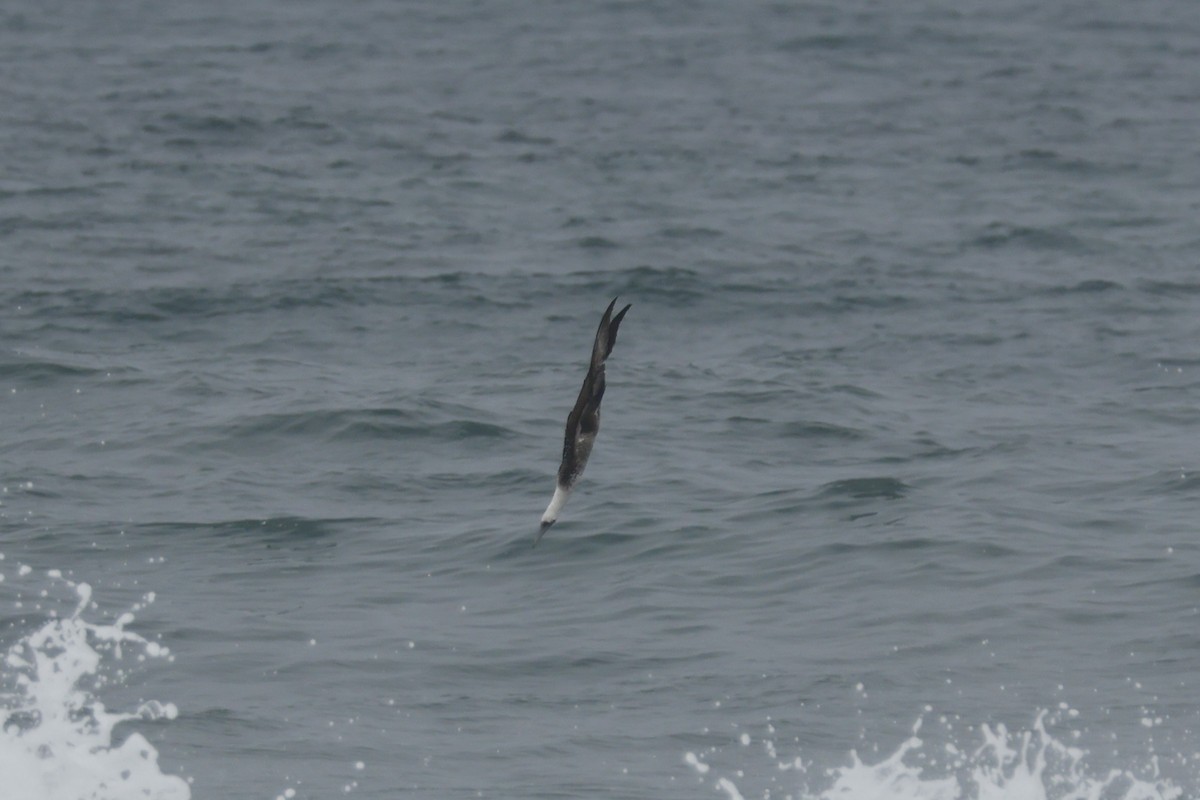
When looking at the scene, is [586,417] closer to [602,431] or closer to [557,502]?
[557,502]

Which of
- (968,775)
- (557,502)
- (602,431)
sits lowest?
(602,431)

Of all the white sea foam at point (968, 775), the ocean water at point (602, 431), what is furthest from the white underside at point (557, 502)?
the white sea foam at point (968, 775)

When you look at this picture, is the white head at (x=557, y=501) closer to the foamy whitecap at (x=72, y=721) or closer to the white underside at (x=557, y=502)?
the white underside at (x=557, y=502)

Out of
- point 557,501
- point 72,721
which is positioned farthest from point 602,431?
point 557,501

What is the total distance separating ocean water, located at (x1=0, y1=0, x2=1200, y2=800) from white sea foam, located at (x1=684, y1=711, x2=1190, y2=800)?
0.03 metres

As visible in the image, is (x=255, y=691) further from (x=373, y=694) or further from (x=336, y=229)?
(x=336, y=229)

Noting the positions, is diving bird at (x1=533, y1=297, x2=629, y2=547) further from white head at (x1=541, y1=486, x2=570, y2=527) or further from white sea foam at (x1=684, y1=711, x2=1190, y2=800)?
white sea foam at (x1=684, y1=711, x2=1190, y2=800)

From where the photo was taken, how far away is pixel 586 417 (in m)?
7.88

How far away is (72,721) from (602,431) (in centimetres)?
638

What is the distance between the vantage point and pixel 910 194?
24.9m

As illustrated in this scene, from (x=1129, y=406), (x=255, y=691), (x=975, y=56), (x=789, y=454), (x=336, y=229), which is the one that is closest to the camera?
(x=255, y=691)

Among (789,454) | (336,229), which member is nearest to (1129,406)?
(789,454)

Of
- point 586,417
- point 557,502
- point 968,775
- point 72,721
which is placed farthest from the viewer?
point 72,721

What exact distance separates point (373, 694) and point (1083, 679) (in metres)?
4.32
